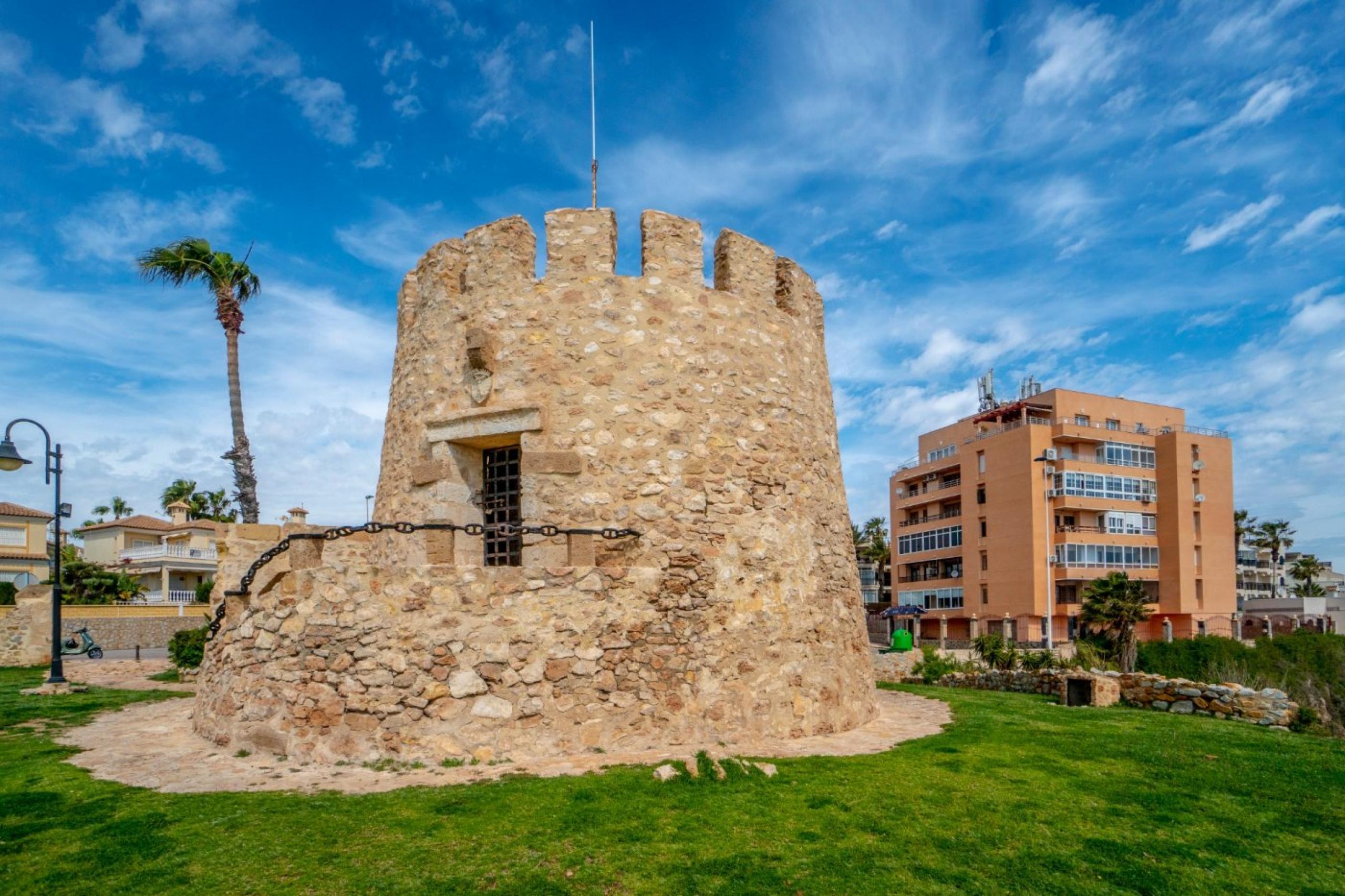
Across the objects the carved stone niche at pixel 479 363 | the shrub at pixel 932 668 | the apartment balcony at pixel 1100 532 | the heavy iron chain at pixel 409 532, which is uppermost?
the carved stone niche at pixel 479 363

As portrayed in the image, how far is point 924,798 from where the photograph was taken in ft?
21.5

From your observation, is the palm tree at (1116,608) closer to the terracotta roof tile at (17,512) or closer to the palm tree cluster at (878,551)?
the palm tree cluster at (878,551)

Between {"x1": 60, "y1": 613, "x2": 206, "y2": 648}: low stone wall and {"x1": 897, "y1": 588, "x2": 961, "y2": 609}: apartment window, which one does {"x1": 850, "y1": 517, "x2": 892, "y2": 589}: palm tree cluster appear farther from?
{"x1": 60, "y1": 613, "x2": 206, "y2": 648}: low stone wall

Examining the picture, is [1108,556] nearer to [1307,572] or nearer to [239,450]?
[1307,572]

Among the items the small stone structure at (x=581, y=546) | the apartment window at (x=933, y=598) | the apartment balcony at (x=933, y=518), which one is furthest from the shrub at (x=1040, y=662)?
the apartment balcony at (x=933, y=518)

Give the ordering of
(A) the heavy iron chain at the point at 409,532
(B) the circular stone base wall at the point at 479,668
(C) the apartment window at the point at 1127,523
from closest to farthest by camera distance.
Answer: (B) the circular stone base wall at the point at 479,668 → (A) the heavy iron chain at the point at 409,532 → (C) the apartment window at the point at 1127,523

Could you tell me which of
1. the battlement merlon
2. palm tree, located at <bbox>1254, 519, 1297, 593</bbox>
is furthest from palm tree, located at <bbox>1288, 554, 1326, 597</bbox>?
the battlement merlon

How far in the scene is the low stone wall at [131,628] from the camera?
28.7 metres

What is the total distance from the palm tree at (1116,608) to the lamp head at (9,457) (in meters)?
39.7

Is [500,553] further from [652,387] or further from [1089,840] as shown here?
[1089,840]

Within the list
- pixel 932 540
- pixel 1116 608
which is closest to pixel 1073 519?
pixel 932 540

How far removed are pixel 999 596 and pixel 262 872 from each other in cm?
4818

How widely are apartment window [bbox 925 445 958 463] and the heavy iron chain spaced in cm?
4773

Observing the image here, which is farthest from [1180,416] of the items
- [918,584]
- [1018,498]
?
[918,584]
